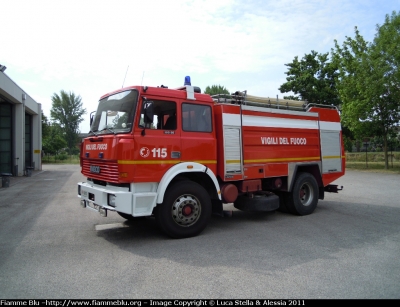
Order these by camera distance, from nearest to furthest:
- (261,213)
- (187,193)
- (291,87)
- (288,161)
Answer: (187,193), (288,161), (261,213), (291,87)

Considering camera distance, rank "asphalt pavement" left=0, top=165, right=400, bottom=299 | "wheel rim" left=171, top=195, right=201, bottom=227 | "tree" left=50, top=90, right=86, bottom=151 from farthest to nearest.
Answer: "tree" left=50, top=90, right=86, bottom=151, "wheel rim" left=171, top=195, right=201, bottom=227, "asphalt pavement" left=0, top=165, right=400, bottom=299

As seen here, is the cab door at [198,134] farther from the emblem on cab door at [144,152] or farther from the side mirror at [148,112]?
the side mirror at [148,112]

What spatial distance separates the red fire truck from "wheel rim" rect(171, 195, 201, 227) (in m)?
0.02

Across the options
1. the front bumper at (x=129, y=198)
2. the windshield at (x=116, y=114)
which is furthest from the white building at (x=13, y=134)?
the front bumper at (x=129, y=198)

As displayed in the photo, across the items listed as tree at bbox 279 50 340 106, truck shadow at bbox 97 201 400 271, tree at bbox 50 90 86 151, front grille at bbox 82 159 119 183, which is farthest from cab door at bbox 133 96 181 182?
tree at bbox 50 90 86 151

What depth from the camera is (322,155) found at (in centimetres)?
884

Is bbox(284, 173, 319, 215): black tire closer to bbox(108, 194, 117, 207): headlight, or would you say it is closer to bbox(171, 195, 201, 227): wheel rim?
bbox(171, 195, 201, 227): wheel rim

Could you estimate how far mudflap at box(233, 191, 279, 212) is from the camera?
281 inches

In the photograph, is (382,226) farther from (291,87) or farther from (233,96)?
(291,87)

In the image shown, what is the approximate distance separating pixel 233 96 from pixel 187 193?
2570mm

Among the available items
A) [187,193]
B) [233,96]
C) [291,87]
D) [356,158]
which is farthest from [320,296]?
[356,158]

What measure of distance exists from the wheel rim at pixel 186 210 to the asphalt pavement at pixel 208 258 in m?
0.38

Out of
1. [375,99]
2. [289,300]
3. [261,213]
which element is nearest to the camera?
[289,300]

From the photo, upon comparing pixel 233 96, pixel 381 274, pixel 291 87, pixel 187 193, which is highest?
pixel 291 87
